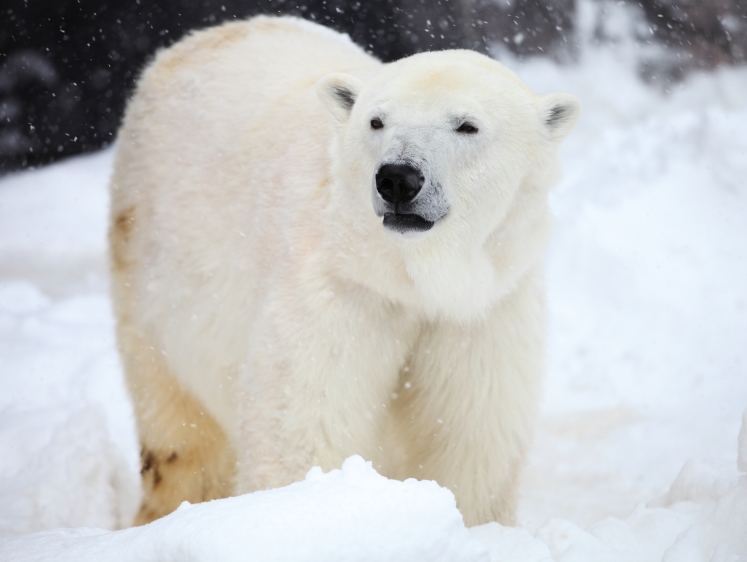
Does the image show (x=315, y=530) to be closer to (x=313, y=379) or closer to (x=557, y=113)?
(x=313, y=379)

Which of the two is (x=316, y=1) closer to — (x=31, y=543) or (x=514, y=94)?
(x=514, y=94)

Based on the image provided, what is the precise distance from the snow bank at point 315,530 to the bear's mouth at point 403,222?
28.6 inches

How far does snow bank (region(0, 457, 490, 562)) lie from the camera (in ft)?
4.95

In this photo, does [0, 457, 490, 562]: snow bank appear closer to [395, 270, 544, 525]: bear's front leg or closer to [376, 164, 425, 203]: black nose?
[376, 164, 425, 203]: black nose

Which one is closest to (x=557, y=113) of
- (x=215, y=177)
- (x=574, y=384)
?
(x=215, y=177)

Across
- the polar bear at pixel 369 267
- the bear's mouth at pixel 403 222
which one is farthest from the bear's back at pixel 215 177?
the bear's mouth at pixel 403 222

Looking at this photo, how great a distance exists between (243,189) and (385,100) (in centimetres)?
87

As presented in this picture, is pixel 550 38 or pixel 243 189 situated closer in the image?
pixel 243 189

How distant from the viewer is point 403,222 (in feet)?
7.07

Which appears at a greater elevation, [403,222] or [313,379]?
[403,222]

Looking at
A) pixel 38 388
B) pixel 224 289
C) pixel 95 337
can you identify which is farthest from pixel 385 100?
pixel 95 337

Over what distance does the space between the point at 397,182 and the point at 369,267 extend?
1.09 feet

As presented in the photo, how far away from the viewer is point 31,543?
6.00ft

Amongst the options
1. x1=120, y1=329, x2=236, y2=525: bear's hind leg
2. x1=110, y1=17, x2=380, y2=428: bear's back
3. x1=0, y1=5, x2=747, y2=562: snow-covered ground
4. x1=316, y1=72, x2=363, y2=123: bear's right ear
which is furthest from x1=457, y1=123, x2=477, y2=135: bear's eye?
x1=120, y1=329, x2=236, y2=525: bear's hind leg
